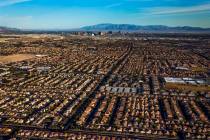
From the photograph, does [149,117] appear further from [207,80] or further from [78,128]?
[207,80]

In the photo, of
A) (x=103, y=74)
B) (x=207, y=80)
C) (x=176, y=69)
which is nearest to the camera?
(x=207, y=80)

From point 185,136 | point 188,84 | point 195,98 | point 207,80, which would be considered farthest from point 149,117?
point 207,80

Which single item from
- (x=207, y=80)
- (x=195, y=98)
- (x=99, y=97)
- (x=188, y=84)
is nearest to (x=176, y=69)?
(x=207, y=80)

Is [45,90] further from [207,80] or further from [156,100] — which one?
[207,80]

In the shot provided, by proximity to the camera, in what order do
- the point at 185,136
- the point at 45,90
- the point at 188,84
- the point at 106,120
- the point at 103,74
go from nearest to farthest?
the point at 185,136 < the point at 106,120 < the point at 45,90 < the point at 188,84 < the point at 103,74

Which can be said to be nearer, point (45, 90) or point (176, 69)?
point (45, 90)

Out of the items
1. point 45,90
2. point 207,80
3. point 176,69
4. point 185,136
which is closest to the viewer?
point 185,136

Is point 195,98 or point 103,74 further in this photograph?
point 103,74

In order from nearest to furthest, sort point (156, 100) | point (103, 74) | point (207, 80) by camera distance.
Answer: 1. point (156, 100)
2. point (207, 80)
3. point (103, 74)
